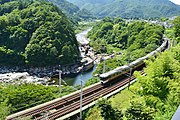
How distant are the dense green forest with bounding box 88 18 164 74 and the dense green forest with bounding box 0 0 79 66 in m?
11.7

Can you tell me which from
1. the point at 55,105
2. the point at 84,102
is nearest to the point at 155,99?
the point at 84,102

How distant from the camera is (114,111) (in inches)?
450

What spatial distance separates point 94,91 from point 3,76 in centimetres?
2637

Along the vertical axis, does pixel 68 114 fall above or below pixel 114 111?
below

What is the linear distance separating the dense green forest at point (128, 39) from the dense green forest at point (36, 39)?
11.7 m

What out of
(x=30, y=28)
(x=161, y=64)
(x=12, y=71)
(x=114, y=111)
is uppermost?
(x=161, y=64)

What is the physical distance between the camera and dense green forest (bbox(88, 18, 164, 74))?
46.5 metres

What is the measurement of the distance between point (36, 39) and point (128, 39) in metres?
25.1

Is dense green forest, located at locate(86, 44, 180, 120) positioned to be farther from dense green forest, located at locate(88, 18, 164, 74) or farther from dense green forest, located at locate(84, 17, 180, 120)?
dense green forest, located at locate(88, 18, 164, 74)

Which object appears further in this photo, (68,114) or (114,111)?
(68,114)

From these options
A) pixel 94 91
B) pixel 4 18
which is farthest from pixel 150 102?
pixel 4 18

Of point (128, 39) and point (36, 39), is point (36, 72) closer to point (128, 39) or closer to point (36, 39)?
point (36, 39)

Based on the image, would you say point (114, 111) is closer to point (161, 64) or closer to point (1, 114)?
point (161, 64)

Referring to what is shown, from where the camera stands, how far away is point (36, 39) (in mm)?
52094
